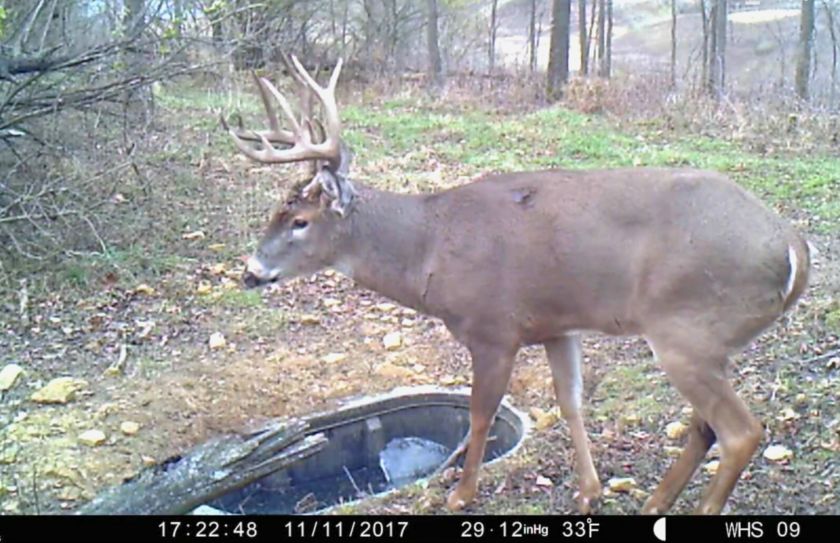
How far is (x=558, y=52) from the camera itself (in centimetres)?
1731

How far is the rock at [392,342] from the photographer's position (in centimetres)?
705

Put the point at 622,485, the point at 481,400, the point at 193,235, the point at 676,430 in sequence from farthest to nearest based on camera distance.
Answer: the point at 193,235
the point at 676,430
the point at 622,485
the point at 481,400

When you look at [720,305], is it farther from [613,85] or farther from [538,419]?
[613,85]

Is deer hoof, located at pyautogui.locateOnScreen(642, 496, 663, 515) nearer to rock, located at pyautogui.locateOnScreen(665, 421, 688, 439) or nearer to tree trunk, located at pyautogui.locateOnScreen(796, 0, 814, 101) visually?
rock, located at pyautogui.locateOnScreen(665, 421, 688, 439)

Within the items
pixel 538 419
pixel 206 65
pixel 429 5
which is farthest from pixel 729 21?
pixel 538 419

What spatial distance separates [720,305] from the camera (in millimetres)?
4367

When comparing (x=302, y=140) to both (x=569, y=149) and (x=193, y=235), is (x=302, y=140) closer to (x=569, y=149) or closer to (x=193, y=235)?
(x=193, y=235)

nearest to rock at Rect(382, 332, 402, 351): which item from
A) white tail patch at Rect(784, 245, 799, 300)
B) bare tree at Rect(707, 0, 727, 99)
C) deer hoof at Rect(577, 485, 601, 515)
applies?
deer hoof at Rect(577, 485, 601, 515)

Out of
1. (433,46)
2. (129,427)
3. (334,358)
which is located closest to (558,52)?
(433,46)

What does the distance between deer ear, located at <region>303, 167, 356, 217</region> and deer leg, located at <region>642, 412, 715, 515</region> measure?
6.14ft

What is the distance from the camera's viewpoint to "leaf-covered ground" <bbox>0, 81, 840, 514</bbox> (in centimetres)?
531

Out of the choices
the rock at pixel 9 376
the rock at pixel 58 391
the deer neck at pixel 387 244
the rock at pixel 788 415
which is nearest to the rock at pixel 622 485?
the rock at pixel 788 415

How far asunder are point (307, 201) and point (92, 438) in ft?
5.34
